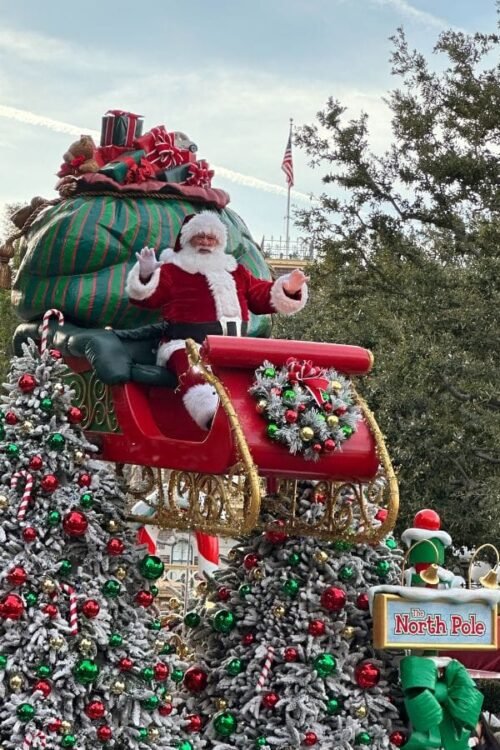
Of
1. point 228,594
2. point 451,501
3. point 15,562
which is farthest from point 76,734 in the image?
point 451,501

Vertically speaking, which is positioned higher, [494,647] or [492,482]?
[492,482]

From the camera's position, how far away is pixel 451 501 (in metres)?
13.1

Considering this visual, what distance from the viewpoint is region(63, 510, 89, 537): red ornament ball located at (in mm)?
6742

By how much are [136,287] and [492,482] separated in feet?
19.7

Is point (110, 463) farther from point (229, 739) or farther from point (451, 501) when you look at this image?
point (451, 501)

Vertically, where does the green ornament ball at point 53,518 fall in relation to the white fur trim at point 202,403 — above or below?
below

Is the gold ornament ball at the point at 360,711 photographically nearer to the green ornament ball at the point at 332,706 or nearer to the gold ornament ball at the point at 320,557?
the green ornament ball at the point at 332,706

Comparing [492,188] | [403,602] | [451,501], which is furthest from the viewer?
[492,188]

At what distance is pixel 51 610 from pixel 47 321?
1.90 meters

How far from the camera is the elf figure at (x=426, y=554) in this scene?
7087 millimetres

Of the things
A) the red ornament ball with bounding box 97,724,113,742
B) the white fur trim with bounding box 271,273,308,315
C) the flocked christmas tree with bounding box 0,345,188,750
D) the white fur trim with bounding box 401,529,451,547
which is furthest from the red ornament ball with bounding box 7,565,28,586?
the white fur trim with bounding box 401,529,451,547

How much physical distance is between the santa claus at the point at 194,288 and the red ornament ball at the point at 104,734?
2.01 meters

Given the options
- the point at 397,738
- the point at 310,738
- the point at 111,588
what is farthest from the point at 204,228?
the point at 397,738

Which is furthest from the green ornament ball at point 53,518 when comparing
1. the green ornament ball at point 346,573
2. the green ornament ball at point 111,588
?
the green ornament ball at point 346,573
